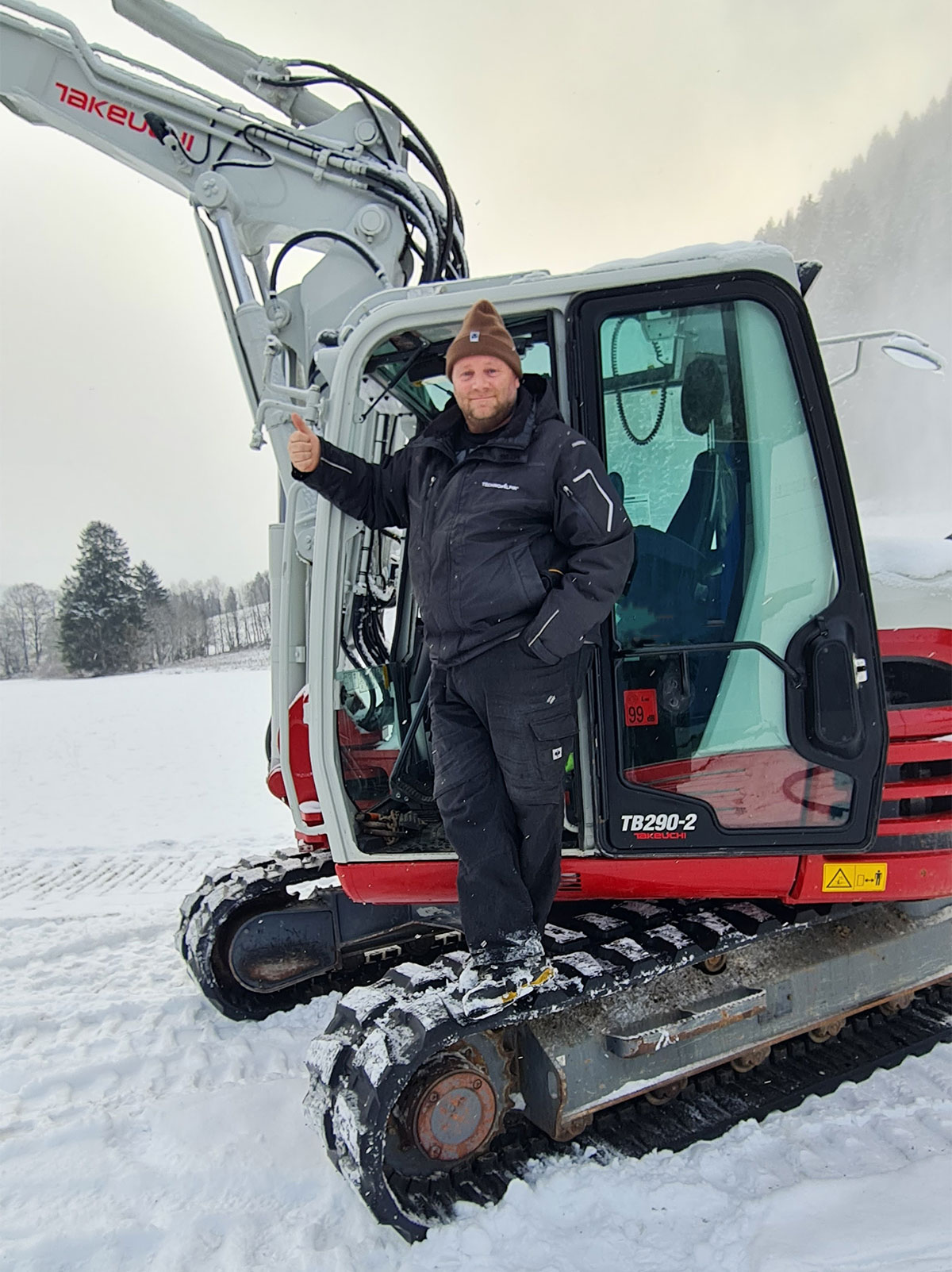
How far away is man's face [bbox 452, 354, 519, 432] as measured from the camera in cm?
232

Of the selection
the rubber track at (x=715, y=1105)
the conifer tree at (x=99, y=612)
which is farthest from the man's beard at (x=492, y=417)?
the conifer tree at (x=99, y=612)

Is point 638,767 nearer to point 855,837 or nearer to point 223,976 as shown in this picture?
point 855,837

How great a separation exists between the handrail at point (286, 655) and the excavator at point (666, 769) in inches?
0.4

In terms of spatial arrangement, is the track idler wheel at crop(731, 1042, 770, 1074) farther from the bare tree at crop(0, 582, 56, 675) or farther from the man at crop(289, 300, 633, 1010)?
the bare tree at crop(0, 582, 56, 675)

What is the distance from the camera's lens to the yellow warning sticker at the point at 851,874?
2.75 meters

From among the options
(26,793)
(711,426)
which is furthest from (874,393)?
(711,426)

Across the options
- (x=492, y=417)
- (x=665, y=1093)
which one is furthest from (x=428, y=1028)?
(x=492, y=417)

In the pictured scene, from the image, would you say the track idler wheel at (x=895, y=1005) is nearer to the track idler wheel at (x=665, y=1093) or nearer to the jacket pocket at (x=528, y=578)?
the track idler wheel at (x=665, y=1093)

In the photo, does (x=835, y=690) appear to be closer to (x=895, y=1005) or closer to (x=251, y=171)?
(x=895, y=1005)

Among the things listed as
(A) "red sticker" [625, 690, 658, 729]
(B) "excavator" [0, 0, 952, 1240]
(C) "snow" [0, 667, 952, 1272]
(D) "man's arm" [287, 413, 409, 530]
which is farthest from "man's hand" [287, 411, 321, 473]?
(C) "snow" [0, 667, 952, 1272]

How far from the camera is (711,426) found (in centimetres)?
260

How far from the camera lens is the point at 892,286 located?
44500 millimetres

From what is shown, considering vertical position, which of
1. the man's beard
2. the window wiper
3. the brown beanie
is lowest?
the window wiper

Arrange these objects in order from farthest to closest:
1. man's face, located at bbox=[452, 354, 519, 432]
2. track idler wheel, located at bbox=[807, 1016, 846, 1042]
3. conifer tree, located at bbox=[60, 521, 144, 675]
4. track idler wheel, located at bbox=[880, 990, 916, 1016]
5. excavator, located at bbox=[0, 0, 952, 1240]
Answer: conifer tree, located at bbox=[60, 521, 144, 675]
track idler wheel, located at bbox=[880, 990, 916, 1016]
track idler wheel, located at bbox=[807, 1016, 846, 1042]
excavator, located at bbox=[0, 0, 952, 1240]
man's face, located at bbox=[452, 354, 519, 432]
